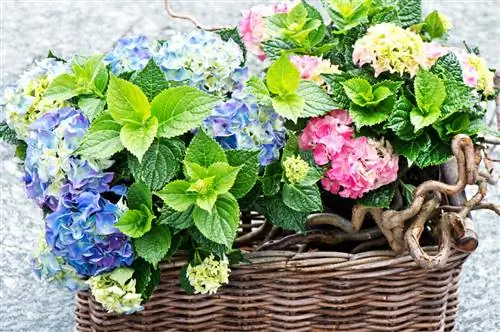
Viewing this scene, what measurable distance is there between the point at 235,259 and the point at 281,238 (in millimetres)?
189

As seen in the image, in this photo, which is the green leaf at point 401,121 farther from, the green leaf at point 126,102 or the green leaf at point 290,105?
the green leaf at point 126,102

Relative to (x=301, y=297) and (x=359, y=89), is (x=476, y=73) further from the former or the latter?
(x=301, y=297)

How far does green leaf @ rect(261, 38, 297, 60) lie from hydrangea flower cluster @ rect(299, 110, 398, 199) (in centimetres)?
12

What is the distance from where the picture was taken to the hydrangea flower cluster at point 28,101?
1.22 meters

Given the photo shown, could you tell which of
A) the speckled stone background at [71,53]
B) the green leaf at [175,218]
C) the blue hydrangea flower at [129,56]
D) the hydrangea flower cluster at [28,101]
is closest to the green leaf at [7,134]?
the hydrangea flower cluster at [28,101]

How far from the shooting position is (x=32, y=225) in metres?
1.95

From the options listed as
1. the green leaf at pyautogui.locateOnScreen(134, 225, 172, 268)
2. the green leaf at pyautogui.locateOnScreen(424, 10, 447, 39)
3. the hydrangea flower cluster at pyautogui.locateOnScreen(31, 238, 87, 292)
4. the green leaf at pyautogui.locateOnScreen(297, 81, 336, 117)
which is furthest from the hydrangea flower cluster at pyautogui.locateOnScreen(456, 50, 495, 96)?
the hydrangea flower cluster at pyautogui.locateOnScreen(31, 238, 87, 292)

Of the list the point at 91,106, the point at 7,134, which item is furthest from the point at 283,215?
the point at 7,134

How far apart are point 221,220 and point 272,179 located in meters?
0.10

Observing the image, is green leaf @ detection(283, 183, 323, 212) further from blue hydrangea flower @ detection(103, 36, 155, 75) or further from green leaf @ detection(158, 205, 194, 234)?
blue hydrangea flower @ detection(103, 36, 155, 75)

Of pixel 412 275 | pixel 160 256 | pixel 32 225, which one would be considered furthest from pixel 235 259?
pixel 32 225

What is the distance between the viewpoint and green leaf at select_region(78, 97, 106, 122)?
3.84 feet

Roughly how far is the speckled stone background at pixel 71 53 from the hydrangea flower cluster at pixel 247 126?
2.00 feet

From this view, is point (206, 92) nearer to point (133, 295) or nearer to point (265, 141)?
point (265, 141)
